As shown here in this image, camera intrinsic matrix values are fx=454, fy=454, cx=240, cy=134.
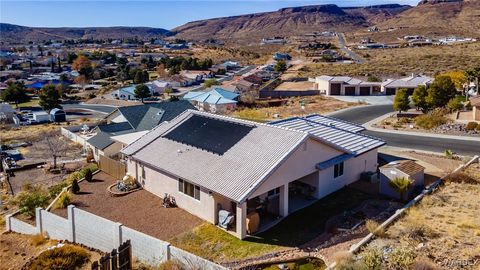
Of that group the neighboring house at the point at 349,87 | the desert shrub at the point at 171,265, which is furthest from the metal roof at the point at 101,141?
the neighboring house at the point at 349,87

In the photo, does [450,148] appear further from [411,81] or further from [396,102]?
[411,81]

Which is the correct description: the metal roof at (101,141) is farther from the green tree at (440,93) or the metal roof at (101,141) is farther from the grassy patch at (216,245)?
the green tree at (440,93)

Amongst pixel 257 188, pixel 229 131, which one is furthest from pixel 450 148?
pixel 257 188

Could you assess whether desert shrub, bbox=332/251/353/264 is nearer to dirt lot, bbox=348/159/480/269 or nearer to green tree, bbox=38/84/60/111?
dirt lot, bbox=348/159/480/269

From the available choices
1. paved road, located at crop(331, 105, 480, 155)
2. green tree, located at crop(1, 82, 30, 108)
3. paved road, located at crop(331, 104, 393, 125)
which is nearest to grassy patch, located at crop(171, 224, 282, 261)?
paved road, located at crop(331, 105, 480, 155)

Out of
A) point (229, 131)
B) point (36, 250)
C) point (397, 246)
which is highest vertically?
point (229, 131)
